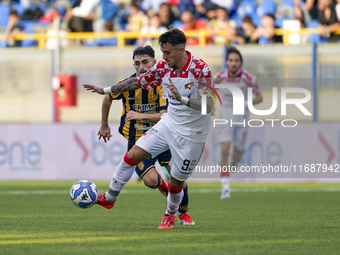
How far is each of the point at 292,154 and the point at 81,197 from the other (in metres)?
7.63

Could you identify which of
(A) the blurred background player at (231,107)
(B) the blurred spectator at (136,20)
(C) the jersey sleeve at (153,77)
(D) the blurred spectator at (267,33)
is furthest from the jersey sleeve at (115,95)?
(B) the blurred spectator at (136,20)

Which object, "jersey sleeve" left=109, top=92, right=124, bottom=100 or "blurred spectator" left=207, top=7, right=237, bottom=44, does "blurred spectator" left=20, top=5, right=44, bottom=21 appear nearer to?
"blurred spectator" left=207, top=7, right=237, bottom=44

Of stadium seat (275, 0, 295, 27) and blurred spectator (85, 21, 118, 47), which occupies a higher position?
stadium seat (275, 0, 295, 27)

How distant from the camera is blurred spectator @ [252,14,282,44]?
15.4m

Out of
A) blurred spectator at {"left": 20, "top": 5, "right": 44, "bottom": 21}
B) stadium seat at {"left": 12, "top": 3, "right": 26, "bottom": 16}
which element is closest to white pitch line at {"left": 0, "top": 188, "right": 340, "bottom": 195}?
blurred spectator at {"left": 20, "top": 5, "right": 44, "bottom": 21}

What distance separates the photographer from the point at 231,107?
1093 centimetres

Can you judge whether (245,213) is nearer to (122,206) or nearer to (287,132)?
(122,206)

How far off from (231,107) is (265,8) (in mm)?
6767

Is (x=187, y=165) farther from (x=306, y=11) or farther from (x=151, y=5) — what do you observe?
(x=151, y=5)

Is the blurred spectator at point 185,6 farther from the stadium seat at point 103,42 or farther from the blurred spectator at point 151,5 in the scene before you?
the stadium seat at point 103,42

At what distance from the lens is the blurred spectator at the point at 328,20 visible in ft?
49.6

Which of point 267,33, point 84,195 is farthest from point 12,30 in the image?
point 84,195

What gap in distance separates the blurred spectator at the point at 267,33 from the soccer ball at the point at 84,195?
948cm

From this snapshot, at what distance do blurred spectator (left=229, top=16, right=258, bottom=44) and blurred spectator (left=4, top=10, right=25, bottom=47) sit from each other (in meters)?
5.83
